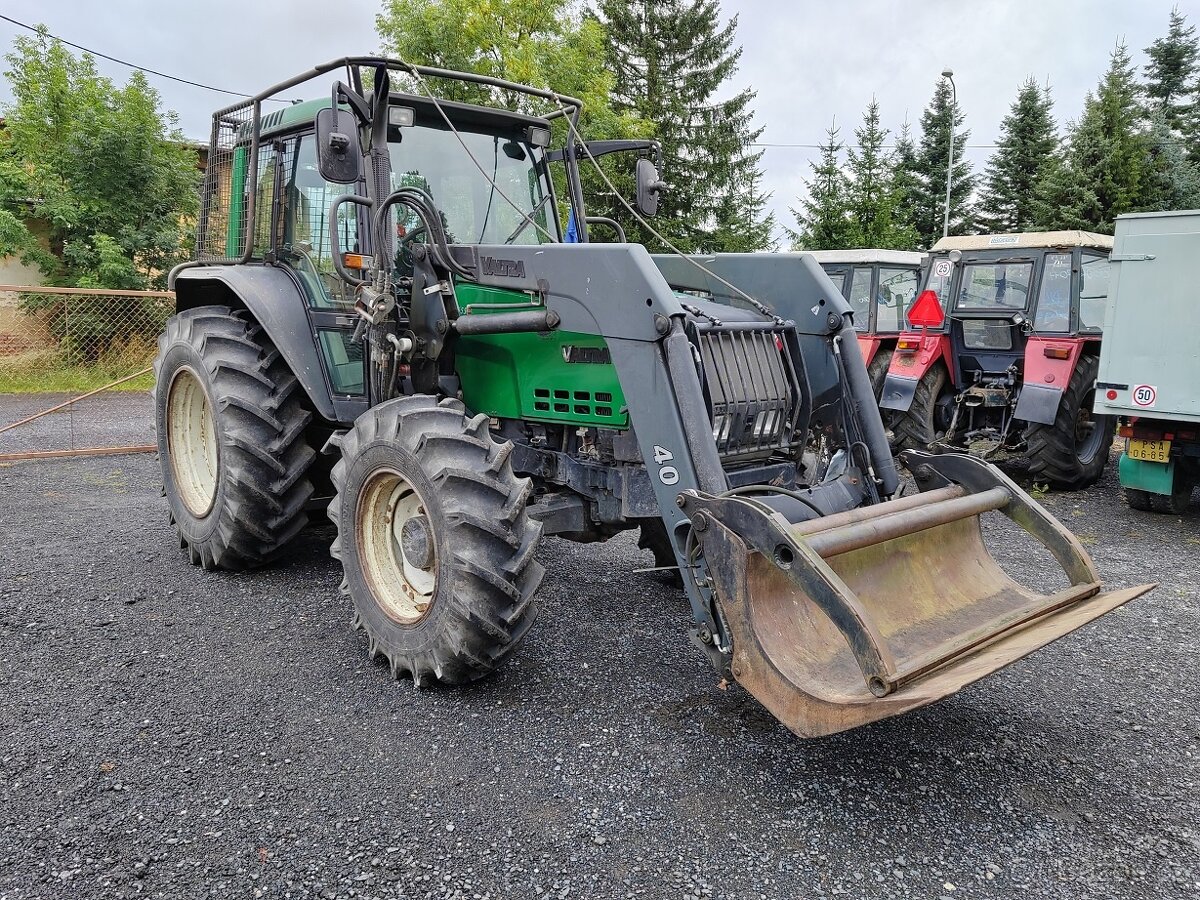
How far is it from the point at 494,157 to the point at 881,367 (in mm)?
6388

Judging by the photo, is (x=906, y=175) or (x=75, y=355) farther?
(x=906, y=175)

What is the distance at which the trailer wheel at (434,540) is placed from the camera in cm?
328

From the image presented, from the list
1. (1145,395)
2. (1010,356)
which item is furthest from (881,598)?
(1010,356)

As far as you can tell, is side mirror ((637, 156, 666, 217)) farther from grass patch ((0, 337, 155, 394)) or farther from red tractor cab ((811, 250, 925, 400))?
grass patch ((0, 337, 155, 394))

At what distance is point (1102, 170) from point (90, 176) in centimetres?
2128

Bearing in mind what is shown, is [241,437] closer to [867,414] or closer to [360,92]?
[360,92]

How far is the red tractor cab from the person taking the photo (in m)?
9.99

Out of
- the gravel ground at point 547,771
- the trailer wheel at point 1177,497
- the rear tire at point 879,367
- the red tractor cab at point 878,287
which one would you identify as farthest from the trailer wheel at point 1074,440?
the gravel ground at point 547,771

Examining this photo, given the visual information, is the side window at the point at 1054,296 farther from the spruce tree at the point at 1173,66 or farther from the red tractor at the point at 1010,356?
the spruce tree at the point at 1173,66

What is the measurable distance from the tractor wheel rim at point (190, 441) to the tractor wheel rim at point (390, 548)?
189cm

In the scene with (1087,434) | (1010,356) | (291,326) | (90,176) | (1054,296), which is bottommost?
(1087,434)

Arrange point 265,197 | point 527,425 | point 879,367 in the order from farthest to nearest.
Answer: point 879,367 → point 265,197 → point 527,425

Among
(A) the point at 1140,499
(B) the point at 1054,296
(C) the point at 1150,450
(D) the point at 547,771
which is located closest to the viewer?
(D) the point at 547,771

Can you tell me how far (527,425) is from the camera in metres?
4.21
